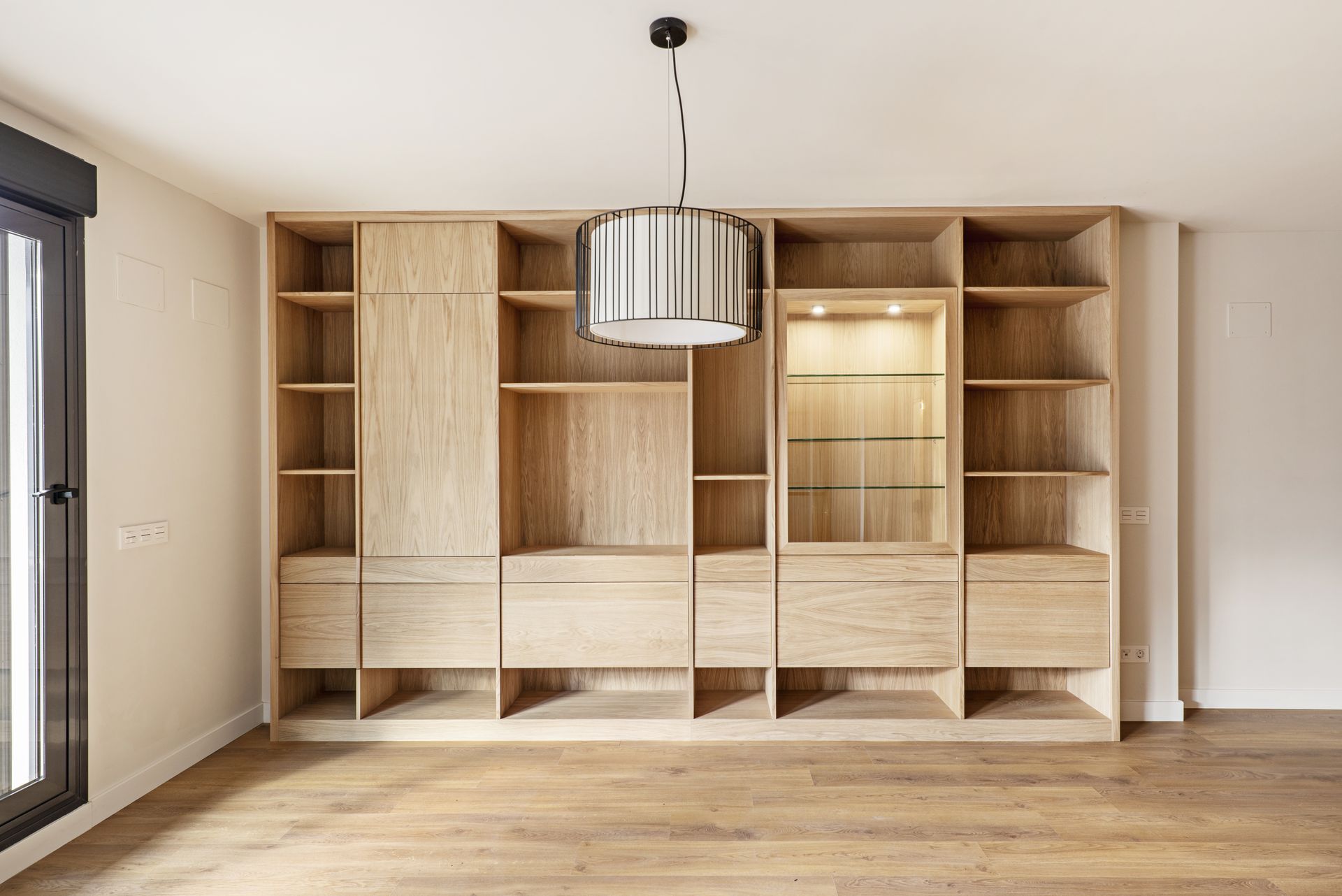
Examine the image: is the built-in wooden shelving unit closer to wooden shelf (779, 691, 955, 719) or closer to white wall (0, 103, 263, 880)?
wooden shelf (779, 691, 955, 719)

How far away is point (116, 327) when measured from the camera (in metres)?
2.78

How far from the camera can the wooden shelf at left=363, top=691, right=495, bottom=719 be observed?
3.46m

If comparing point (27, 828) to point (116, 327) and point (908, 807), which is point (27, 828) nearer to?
point (116, 327)

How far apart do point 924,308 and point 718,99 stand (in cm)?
152

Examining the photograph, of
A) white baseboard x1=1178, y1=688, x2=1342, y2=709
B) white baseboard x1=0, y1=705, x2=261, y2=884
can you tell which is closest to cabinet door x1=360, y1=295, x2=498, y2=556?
white baseboard x1=0, y1=705, x2=261, y2=884

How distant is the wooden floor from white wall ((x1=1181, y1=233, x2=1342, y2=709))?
48 cm

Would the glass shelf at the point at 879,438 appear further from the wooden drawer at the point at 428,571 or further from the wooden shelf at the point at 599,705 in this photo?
the wooden drawer at the point at 428,571

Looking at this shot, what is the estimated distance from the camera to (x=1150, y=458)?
3.63 m

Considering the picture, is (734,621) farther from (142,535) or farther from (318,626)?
(142,535)

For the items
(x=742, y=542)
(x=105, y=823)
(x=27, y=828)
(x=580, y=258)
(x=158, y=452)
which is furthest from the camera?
(x=742, y=542)

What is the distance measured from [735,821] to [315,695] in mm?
2262

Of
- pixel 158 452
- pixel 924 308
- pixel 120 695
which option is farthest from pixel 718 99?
pixel 120 695

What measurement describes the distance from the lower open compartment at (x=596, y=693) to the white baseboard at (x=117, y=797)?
122 centimetres

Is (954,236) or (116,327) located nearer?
(116,327)
